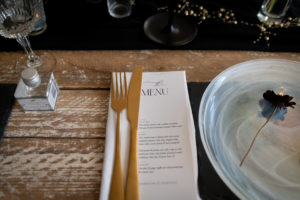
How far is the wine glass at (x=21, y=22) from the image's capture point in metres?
0.56

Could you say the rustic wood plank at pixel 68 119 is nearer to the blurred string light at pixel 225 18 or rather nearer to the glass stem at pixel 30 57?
the glass stem at pixel 30 57

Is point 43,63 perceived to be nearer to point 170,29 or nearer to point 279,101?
point 170,29

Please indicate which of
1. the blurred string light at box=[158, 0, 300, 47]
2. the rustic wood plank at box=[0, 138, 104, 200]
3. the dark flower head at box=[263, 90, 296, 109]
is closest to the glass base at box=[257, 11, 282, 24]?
the blurred string light at box=[158, 0, 300, 47]

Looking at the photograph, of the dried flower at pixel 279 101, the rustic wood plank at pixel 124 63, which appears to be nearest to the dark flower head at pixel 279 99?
the dried flower at pixel 279 101

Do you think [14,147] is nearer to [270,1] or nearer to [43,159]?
[43,159]

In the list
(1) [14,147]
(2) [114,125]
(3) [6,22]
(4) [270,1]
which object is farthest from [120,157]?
(4) [270,1]

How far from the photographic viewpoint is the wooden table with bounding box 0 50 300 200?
1.39ft

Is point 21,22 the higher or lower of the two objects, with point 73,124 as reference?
higher

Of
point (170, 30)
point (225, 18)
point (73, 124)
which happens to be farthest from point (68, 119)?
point (225, 18)

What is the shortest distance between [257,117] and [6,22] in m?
0.61

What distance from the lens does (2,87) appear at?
0.55 meters

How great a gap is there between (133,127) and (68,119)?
0.46 ft

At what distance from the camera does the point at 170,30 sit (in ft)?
2.24

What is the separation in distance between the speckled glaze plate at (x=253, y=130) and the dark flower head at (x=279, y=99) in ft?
0.04
